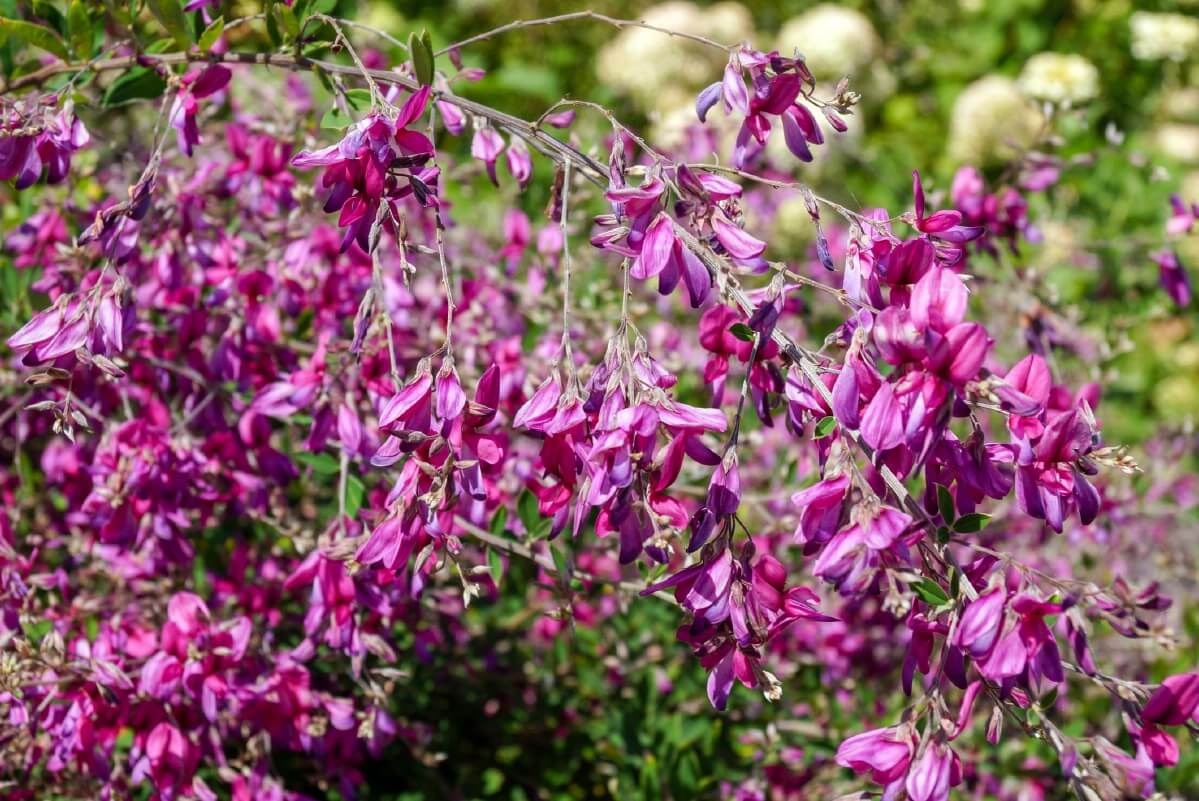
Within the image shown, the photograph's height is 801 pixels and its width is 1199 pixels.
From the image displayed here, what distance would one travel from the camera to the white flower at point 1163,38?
4.74 metres

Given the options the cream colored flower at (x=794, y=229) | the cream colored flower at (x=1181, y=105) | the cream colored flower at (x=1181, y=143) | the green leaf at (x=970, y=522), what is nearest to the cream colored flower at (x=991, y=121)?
the cream colored flower at (x=1181, y=143)

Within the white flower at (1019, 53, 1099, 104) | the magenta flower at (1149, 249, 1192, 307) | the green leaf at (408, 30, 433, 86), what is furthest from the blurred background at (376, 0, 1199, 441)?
the green leaf at (408, 30, 433, 86)

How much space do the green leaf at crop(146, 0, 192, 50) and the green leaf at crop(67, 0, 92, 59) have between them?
3.9 inches

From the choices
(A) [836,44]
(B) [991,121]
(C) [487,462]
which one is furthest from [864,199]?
(C) [487,462]

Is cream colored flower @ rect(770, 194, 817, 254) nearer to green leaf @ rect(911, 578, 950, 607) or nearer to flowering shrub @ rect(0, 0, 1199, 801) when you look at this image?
flowering shrub @ rect(0, 0, 1199, 801)

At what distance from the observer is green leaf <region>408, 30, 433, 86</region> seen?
45.2 inches

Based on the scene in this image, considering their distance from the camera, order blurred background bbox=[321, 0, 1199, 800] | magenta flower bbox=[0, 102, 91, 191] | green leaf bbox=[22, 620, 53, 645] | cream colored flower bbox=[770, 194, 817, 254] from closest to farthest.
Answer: magenta flower bbox=[0, 102, 91, 191] < green leaf bbox=[22, 620, 53, 645] < blurred background bbox=[321, 0, 1199, 800] < cream colored flower bbox=[770, 194, 817, 254]

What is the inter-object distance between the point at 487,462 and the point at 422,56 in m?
0.43

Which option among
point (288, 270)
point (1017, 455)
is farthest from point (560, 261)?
point (1017, 455)

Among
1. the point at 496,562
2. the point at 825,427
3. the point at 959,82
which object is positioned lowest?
the point at 959,82

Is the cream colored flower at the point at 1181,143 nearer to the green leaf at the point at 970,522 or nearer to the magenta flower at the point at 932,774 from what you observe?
the green leaf at the point at 970,522

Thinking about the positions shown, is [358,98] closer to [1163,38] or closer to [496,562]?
[496,562]

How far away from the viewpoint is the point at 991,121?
4.74 metres

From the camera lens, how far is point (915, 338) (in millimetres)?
891
